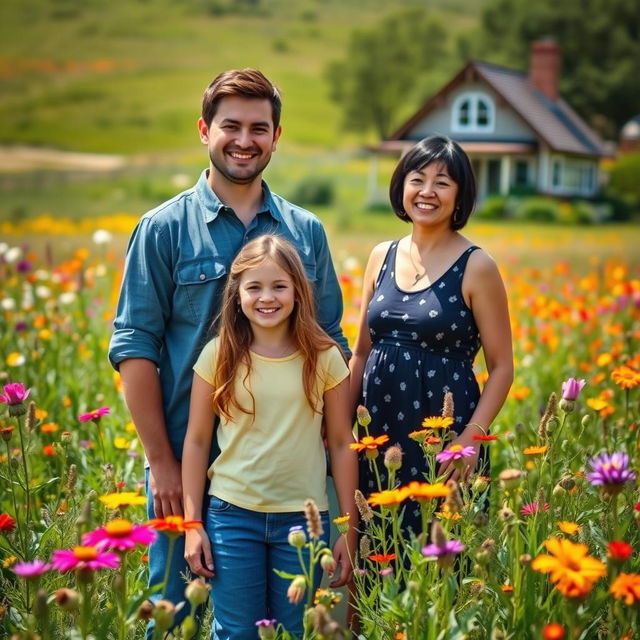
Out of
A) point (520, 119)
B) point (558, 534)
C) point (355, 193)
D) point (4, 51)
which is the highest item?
point (4, 51)

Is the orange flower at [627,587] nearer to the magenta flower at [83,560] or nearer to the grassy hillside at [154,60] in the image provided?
the magenta flower at [83,560]

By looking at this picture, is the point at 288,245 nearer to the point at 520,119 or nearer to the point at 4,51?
the point at 520,119

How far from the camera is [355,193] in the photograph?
84.4ft

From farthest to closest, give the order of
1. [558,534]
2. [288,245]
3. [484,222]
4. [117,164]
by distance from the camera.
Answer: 1. [117,164]
2. [484,222]
3. [288,245]
4. [558,534]

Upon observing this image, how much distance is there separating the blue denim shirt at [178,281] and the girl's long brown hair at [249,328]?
9cm

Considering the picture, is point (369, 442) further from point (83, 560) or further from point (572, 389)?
point (83, 560)

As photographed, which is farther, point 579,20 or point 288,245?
point 579,20

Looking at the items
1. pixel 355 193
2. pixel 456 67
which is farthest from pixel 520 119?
pixel 456 67

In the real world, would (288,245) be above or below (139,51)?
below

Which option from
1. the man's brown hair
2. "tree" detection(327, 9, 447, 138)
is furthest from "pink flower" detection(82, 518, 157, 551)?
"tree" detection(327, 9, 447, 138)

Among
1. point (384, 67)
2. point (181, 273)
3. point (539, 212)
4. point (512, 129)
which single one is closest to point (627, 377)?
point (181, 273)

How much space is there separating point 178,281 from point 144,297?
0.33ft

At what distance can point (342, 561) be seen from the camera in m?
2.33

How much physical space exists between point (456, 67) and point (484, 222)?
17.1m
